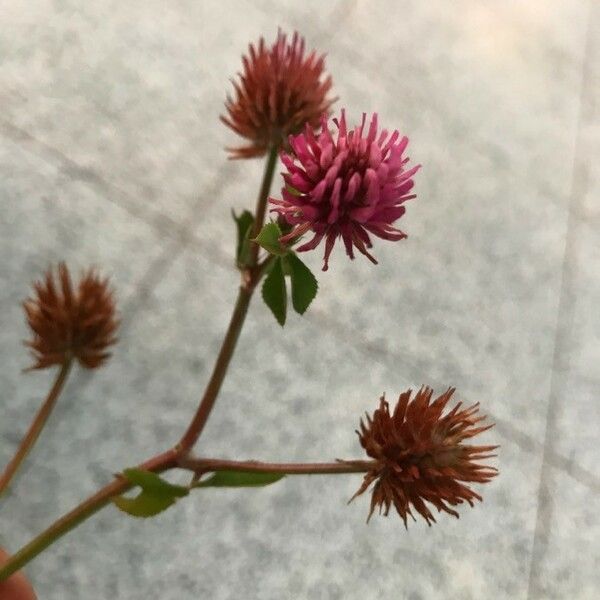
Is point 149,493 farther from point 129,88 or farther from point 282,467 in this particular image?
point 129,88

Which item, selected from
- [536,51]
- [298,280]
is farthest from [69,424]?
[536,51]

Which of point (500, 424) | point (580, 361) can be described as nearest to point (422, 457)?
point (500, 424)

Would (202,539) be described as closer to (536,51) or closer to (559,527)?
(559,527)

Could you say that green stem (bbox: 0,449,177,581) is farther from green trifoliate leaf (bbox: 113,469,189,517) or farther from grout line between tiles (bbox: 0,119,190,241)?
grout line between tiles (bbox: 0,119,190,241)

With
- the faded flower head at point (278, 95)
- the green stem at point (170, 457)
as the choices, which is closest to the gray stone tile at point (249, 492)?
the green stem at point (170, 457)

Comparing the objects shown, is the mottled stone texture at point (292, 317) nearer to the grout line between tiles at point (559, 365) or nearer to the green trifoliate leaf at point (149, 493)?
the grout line between tiles at point (559, 365)

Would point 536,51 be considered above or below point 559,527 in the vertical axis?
above
